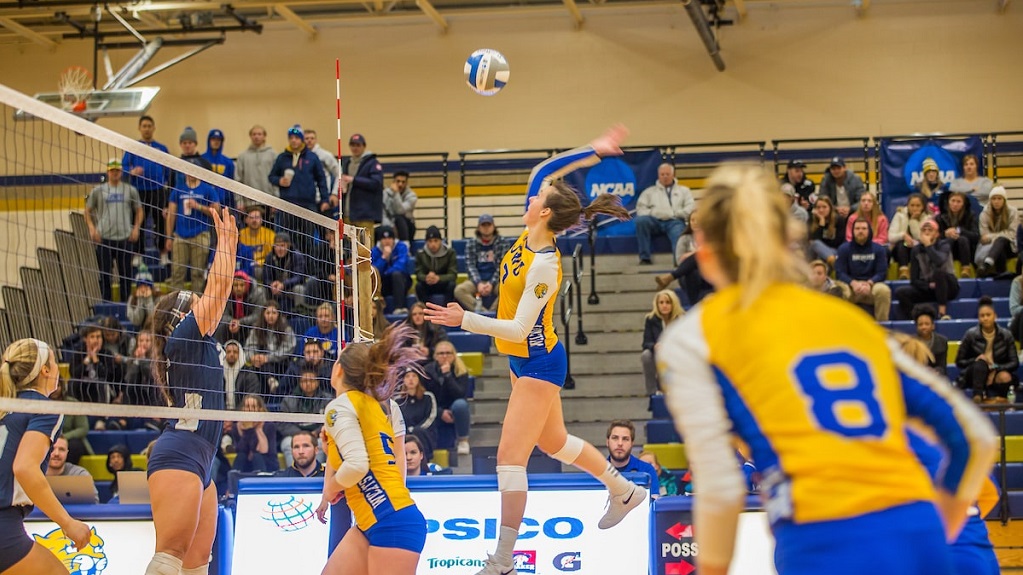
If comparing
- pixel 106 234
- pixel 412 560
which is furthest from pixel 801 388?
pixel 106 234

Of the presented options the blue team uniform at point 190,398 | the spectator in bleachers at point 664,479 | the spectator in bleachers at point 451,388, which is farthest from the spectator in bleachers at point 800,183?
the blue team uniform at point 190,398

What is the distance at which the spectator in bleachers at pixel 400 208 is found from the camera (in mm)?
16359

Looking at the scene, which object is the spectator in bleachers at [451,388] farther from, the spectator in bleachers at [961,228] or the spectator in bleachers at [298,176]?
the spectator in bleachers at [961,228]

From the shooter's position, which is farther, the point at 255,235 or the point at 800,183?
the point at 800,183

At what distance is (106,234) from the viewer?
13.2 metres

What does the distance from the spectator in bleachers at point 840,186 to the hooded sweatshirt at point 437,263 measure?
552 cm

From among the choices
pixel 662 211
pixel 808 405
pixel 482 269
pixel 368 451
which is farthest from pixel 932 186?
pixel 808 405

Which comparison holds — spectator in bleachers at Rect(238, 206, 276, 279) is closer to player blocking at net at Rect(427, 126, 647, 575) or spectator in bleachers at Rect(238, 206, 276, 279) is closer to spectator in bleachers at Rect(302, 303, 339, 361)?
spectator in bleachers at Rect(302, 303, 339, 361)

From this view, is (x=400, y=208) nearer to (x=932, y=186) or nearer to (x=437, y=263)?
(x=437, y=263)

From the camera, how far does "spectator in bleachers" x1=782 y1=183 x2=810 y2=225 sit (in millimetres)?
14759

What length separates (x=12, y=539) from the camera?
5.45 m

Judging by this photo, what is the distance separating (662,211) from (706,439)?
13495 mm

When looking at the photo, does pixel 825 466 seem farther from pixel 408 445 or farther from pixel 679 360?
pixel 408 445

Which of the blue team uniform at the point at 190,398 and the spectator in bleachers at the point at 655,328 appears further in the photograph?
the spectator in bleachers at the point at 655,328
